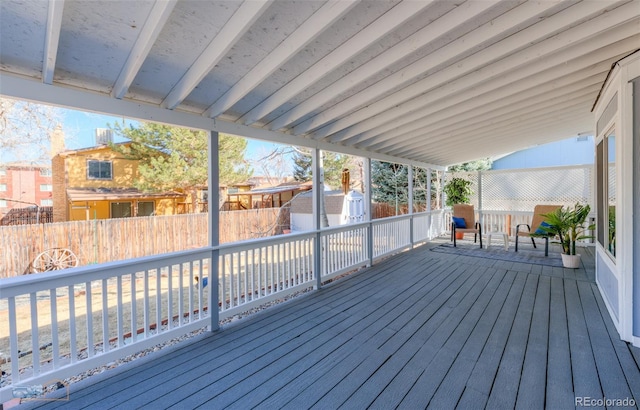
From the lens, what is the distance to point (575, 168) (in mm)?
7242

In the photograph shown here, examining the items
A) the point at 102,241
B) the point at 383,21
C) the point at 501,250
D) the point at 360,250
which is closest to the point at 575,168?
the point at 501,250

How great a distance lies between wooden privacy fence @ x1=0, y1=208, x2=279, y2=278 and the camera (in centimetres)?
632

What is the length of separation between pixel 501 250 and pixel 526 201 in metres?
2.40

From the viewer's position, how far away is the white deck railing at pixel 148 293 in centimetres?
197

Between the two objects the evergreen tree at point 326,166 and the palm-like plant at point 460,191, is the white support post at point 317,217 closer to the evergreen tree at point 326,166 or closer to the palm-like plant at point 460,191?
the palm-like plant at point 460,191

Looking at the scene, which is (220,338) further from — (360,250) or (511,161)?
(511,161)

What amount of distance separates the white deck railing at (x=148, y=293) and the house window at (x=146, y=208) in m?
4.93

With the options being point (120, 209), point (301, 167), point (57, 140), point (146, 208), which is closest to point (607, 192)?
point (57, 140)

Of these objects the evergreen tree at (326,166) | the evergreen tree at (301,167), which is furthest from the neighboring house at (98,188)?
the evergreen tree at (301,167)

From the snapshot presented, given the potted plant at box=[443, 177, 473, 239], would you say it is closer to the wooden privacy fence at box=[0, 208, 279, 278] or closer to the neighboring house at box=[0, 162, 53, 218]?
the wooden privacy fence at box=[0, 208, 279, 278]


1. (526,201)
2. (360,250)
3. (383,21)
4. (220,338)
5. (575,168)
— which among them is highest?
(383,21)

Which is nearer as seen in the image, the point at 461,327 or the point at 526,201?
the point at 461,327

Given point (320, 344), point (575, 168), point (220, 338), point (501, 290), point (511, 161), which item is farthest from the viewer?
point (511, 161)

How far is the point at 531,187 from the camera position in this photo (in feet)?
25.8
